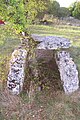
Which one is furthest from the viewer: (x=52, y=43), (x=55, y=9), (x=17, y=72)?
(x=55, y=9)

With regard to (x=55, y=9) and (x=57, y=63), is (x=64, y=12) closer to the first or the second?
(x=55, y=9)

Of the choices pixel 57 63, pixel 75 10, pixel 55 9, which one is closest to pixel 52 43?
pixel 57 63

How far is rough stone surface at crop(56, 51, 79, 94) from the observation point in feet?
28.6

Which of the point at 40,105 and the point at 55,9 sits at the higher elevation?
the point at 40,105

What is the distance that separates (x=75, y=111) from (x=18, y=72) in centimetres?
205

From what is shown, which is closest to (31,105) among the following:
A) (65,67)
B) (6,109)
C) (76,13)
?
(6,109)

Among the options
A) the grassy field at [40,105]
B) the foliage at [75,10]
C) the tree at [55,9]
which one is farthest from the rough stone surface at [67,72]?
the foliage at [75,10]

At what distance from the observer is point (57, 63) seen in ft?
31.2

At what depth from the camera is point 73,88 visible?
28.5 ft

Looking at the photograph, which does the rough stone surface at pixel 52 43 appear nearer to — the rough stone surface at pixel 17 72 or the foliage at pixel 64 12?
the rough stone surface at pixel 17 72

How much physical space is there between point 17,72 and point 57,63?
149 centimetres

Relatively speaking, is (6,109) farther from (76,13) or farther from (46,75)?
(76,13)

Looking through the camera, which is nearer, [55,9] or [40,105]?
[40,105]

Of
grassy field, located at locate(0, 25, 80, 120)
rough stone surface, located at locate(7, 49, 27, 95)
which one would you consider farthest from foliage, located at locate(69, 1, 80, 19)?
grassy field, located at locate(0, 25, 80, 120)
